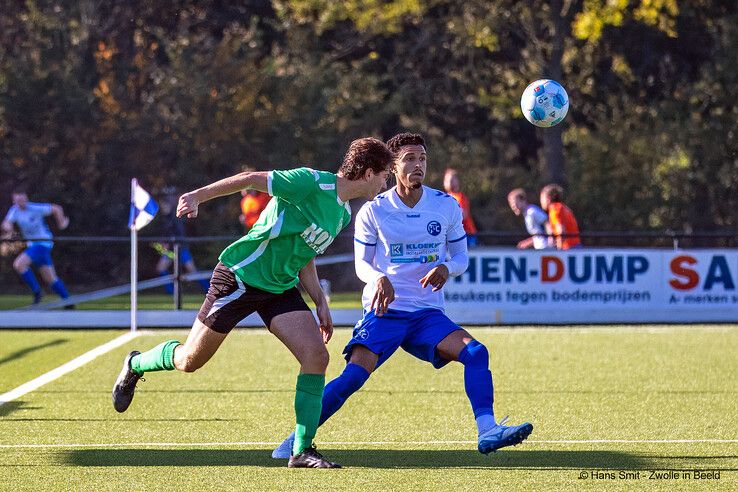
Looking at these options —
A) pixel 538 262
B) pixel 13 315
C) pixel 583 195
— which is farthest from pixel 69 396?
pixel 583 195

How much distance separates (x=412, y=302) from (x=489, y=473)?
1193 millimetres

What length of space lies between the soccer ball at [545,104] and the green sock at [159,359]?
3.29 m

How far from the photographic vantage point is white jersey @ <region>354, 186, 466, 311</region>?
838 cm

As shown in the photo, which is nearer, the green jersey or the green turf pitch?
the green turf pitch

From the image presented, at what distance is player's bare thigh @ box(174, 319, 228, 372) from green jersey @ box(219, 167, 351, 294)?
0.38 metres

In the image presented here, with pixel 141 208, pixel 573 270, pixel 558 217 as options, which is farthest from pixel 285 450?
pixel 558 217

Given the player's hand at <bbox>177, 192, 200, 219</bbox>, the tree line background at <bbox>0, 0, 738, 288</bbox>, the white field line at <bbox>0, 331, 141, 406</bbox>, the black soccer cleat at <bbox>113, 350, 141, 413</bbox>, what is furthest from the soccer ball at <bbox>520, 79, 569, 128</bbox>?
the tree line background at <bbox>0, 0, 738, 288</bbox>

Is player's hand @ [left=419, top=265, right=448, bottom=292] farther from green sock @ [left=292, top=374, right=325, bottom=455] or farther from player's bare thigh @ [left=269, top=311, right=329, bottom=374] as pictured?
green sock @ [left=292, top=374, right=325, bottom=455]

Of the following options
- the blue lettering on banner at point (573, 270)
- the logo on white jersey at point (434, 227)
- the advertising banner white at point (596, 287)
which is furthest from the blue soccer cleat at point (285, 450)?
the blue lettering on banner at point (573, 270)

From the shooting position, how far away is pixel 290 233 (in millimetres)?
7852

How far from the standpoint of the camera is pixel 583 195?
1369 inches

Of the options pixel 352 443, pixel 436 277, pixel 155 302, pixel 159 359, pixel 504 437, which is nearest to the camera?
pixel 504 437

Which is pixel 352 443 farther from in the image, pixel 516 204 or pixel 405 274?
pixel 516 204

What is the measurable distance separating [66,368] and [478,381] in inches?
283
